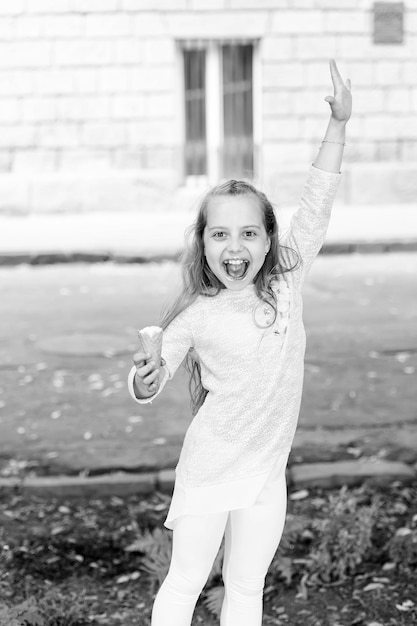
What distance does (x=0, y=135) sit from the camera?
15805mm

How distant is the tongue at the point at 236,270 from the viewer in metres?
2.75

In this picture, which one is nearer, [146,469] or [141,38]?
[146,469]

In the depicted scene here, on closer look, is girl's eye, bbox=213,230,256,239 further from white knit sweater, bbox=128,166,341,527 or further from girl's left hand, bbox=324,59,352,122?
girl's left hand, bbox=324,59,352,122

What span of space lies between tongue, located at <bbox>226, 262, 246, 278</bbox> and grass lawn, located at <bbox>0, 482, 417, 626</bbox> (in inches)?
47.8

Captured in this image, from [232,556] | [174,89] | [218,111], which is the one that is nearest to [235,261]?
[232,556]

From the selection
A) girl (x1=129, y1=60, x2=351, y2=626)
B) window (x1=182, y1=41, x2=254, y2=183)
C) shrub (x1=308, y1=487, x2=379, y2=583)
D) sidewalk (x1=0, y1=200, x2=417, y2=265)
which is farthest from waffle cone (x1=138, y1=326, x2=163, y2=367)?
window (x1=182, y1=41, x2=254, y2=183)

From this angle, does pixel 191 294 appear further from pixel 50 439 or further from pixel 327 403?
pixel 327 403

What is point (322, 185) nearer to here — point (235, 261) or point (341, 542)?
point (235, 261)

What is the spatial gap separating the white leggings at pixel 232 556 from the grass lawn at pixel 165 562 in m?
0.61

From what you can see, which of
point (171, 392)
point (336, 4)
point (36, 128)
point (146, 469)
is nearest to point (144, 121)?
point (36, 128)

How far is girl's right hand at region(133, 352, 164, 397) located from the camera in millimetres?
2548

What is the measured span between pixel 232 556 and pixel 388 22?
13981 millimetres

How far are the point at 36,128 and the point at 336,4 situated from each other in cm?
481

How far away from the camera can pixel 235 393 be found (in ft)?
8.99
